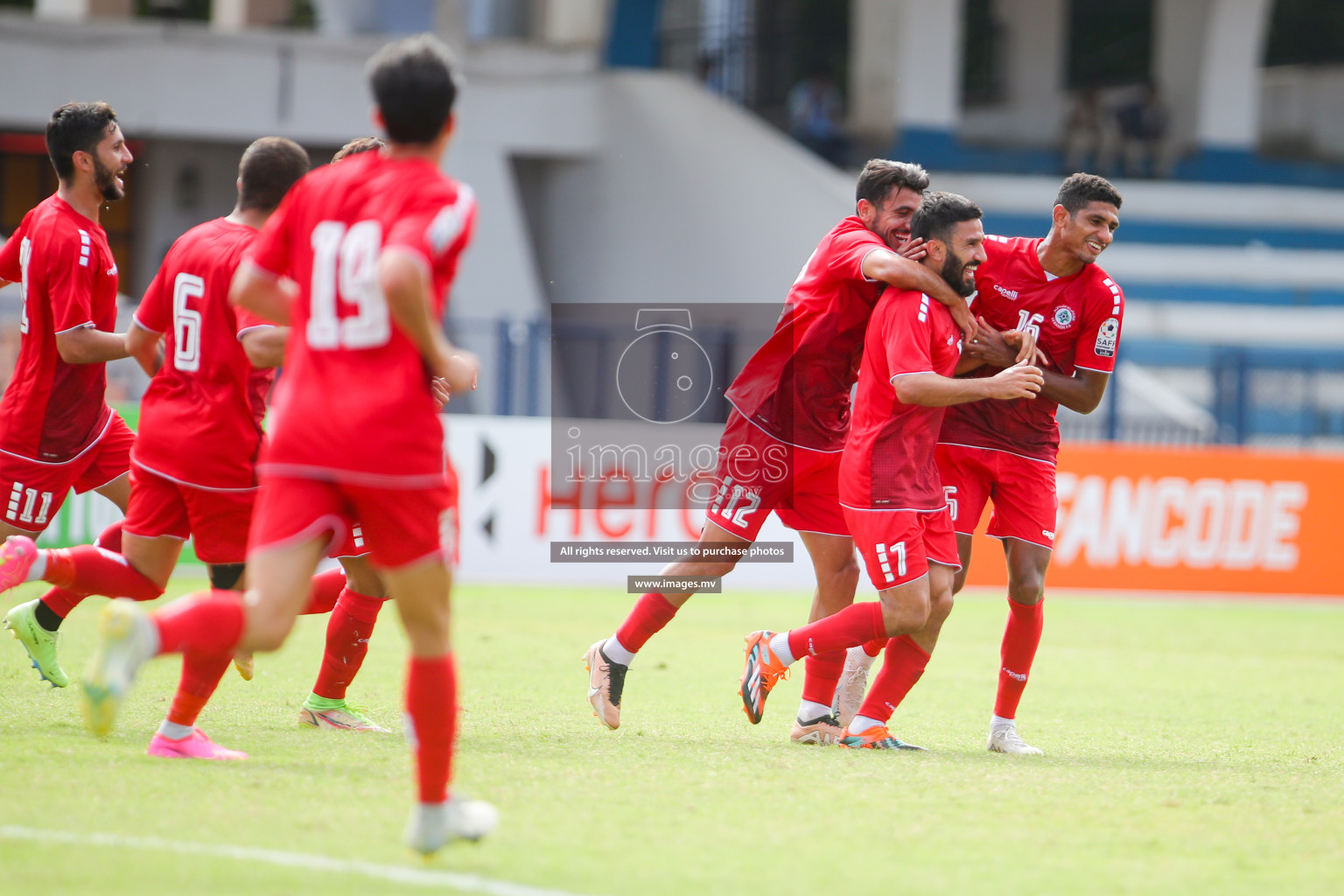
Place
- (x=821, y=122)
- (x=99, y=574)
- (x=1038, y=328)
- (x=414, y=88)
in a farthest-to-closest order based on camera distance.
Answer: (x=821, y=122)
(x=1038, y=328)
(x=99, y=574)
(x=414, y=88)

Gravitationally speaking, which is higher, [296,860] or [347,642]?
[296,860]

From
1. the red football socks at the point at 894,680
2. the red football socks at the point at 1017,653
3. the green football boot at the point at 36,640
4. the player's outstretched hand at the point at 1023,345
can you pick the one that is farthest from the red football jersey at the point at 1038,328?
the green football boot at the point at 36,640

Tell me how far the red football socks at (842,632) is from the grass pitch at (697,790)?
0.40 m

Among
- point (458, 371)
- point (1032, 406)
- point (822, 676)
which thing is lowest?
point (822, 676)

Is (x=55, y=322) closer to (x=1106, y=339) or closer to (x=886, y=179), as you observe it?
(x=886, y=179)

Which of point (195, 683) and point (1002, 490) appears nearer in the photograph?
point (195, 683)

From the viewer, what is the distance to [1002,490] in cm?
625

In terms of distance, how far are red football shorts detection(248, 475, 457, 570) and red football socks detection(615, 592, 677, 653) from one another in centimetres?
247

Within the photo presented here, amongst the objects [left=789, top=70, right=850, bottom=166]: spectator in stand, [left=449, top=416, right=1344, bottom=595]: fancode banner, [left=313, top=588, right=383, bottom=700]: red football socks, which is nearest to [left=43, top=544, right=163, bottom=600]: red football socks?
[left=313, top=588, right=383, bottom=700]: red football socks

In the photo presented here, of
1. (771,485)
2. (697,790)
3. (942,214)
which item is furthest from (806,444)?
(697,790)

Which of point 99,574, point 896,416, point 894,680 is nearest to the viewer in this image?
point 99,574

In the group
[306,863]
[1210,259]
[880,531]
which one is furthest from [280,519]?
[1210,259]

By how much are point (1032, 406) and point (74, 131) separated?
161 inches

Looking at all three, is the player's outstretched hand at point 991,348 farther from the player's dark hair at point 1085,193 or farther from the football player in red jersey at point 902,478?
the player's dark hair at point 1085,193
